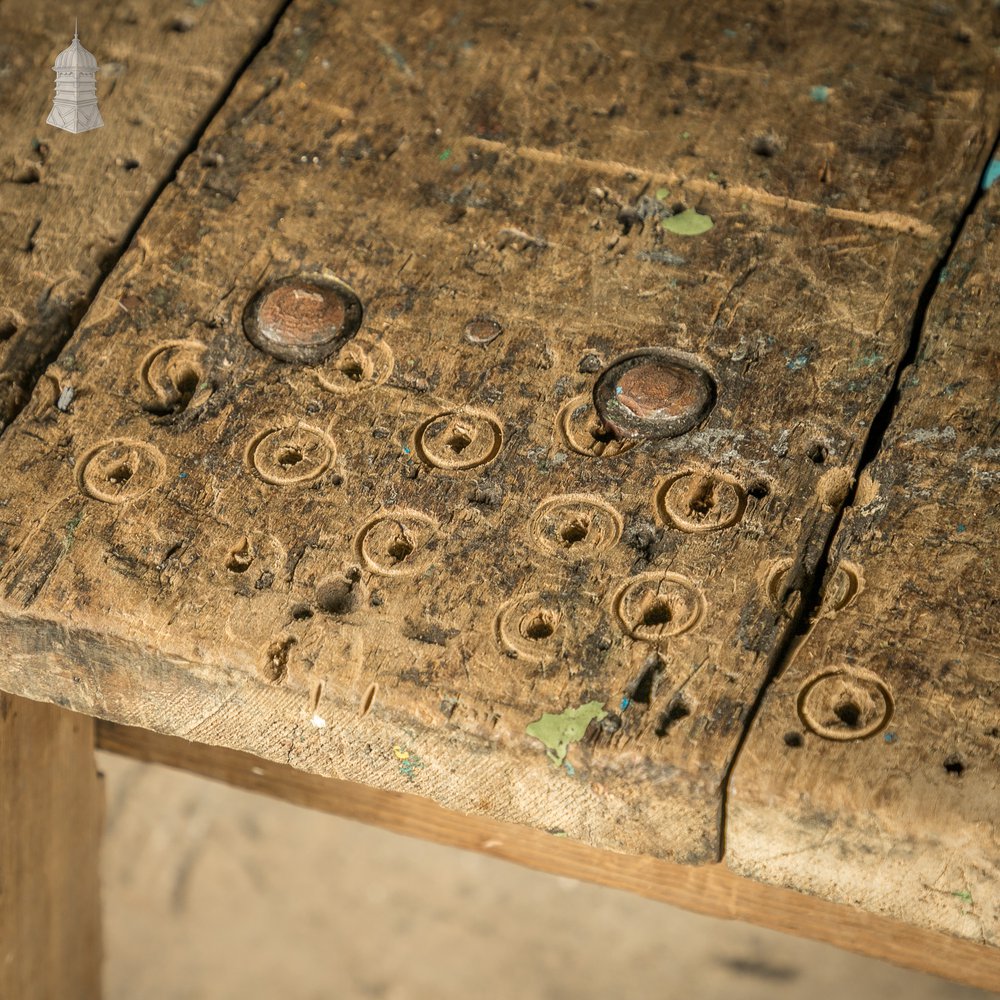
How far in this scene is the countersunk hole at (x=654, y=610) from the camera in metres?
1.30

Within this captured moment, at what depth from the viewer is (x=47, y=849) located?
74.9 inches

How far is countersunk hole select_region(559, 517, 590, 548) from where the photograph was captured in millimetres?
1349

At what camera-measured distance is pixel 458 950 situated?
2.90m

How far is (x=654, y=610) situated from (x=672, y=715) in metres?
0.11

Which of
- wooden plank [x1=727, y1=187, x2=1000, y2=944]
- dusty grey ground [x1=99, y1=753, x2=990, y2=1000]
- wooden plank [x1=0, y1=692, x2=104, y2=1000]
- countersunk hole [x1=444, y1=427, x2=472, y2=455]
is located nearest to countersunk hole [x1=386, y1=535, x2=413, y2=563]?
countersunk hole [x1=444, y1=427, x2=472, y2=455]

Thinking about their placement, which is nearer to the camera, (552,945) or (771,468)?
(771,468)

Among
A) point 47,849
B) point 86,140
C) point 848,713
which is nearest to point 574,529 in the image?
point 848,713

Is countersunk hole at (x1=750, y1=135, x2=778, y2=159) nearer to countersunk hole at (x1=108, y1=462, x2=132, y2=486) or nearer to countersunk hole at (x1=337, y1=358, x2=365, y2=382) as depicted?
countersunk hole at (x1=337, y1=358, x2=365, y2=382)

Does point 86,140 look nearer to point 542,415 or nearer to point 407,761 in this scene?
point 542,415

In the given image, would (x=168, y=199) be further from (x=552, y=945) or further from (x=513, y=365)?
(x=552, y=945)

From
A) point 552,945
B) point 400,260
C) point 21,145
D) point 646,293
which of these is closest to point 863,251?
point 646,293

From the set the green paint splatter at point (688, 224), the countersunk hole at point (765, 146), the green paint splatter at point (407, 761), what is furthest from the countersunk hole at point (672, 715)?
the countersunk hole at point (765, 146)

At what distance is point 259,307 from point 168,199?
22 cm

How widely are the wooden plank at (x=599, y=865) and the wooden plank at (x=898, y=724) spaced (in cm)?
45
